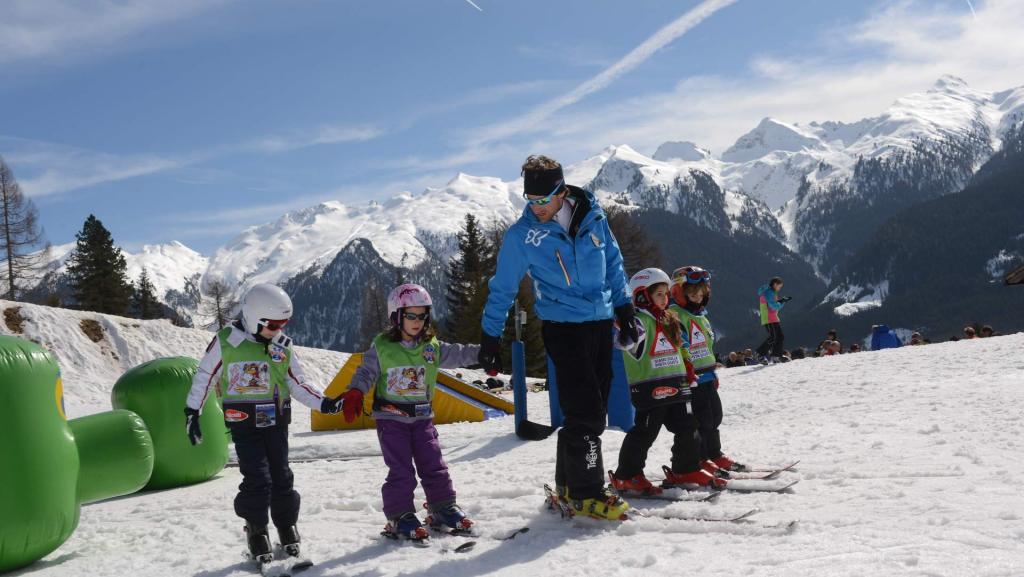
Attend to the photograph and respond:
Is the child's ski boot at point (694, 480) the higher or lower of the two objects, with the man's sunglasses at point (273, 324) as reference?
lower

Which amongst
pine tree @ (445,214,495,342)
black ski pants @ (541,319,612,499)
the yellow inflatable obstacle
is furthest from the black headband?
pine tree @ (445,214,495,342)

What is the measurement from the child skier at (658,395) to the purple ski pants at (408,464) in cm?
143

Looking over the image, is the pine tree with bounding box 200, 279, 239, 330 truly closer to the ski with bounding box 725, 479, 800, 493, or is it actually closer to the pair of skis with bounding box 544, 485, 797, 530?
the pair of skis with bounding box 544, 485, 797, 530

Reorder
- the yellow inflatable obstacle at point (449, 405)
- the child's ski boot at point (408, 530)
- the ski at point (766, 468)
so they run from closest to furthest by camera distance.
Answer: the child's ski boot at point (408, 530), the ski at point (766, 468), the yellow inflatable obstacle at point (449, 405)

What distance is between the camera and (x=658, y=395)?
5.66 meters

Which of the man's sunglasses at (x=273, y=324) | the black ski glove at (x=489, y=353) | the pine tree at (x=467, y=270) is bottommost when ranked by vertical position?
the black ski glove at (x=489, y=353)

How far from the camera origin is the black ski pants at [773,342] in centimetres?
1762

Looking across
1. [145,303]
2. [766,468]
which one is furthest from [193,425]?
[145,303]

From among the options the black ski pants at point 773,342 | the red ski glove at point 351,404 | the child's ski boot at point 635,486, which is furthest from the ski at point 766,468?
the black ski pants at point 773,342

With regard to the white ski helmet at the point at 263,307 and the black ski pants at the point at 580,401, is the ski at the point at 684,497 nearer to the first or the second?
the black ski pants at the point at 580,401

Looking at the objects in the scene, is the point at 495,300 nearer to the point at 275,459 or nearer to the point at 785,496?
the point at 275,459

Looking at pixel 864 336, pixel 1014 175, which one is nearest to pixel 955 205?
pixel 1014 175

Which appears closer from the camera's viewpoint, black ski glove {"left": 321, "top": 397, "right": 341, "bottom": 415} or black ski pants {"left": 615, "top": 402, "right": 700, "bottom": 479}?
black ski glove {"left": 321, "top": 397, "right": 341, "bottom": 415}

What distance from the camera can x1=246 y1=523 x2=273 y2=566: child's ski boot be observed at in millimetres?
4785
